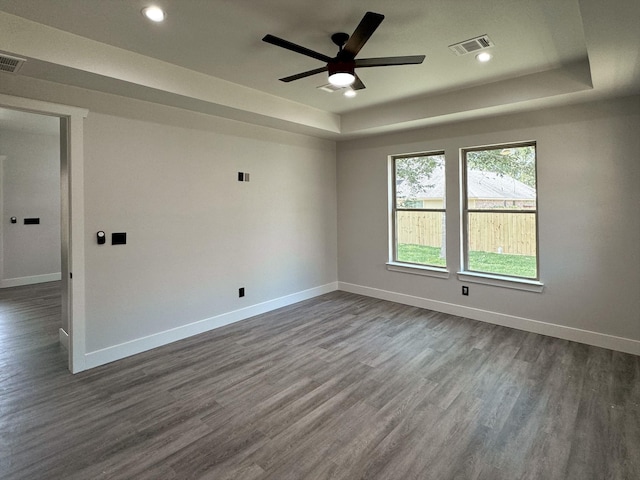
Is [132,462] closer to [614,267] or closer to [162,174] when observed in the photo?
[162,174]

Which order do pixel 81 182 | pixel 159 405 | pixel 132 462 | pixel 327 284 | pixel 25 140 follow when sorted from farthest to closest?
pixel 25 140 < pixel 327 284 < pixel 81 182 < pixel 159 405 < pixel 132 462

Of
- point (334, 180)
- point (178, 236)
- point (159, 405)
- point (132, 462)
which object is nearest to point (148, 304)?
point (178, 236)

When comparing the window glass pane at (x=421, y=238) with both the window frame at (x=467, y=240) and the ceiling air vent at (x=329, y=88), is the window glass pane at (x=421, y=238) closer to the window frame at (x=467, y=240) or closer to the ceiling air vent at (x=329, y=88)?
the window frame at (x=467, y=240)

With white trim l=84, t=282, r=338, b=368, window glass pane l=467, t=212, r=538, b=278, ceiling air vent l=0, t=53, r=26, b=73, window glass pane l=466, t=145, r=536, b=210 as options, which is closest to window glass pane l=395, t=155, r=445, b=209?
window glass pane l=466, t=145, r=536, b=210

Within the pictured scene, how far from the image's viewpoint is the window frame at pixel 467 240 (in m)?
4.13

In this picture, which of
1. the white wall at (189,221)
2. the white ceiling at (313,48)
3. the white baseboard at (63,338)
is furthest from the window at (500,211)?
the white baseboard at (63,338)

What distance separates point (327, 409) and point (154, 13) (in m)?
3.07

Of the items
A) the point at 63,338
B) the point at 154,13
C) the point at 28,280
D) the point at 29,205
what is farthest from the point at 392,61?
the point at 28,280

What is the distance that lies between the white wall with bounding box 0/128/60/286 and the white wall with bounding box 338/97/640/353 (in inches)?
279

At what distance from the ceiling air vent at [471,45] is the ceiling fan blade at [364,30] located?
1065 mm

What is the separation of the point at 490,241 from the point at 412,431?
3.01 meters

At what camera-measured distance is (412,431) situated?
2.37m

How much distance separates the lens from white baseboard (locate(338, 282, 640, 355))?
11.9 feet

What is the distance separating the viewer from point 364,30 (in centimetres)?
216
